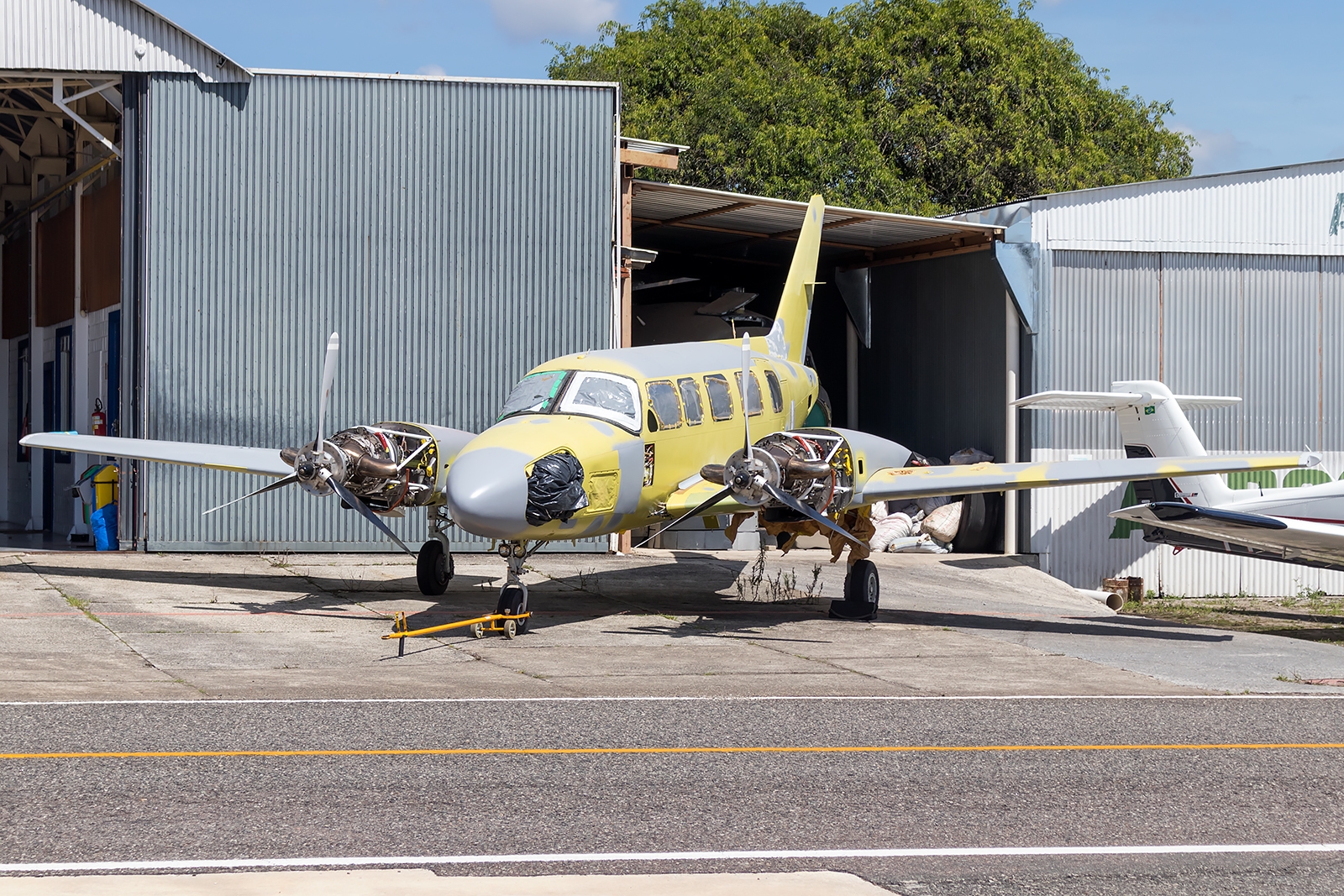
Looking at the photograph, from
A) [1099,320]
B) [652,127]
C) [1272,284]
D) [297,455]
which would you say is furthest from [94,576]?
[652,127]

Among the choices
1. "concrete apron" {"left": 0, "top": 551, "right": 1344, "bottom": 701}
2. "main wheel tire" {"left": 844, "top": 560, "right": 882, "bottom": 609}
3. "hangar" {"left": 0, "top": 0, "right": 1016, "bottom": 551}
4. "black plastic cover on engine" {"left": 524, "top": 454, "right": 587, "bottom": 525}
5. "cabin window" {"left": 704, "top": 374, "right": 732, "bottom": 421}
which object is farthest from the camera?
"hangar" {"left": 0, "top": 0, "right": 1016, "bottom": 551}

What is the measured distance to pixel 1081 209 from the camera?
85.3 feet

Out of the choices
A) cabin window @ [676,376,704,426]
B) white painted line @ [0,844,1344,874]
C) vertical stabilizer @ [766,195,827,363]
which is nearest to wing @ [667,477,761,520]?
cabin window @ [676,376,704,426]

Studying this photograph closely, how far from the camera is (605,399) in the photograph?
15.6 metres

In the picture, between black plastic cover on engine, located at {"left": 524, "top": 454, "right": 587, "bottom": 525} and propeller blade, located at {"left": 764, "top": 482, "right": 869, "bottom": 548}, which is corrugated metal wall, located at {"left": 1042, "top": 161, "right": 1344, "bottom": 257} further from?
black plastic cover on engine, located at {"left": 524, "top": 454, "right": 587, "bottom": 525}

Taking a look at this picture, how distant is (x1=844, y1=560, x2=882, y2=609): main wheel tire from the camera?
57.3 ft

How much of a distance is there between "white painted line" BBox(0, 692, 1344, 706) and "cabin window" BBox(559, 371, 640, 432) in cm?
469

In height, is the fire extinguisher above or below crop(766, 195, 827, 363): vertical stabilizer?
below

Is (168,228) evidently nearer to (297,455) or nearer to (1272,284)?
(297,455)

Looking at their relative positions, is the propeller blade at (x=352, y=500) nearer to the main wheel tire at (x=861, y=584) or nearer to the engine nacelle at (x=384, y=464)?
the engine nacelle at (x=384, y=464)

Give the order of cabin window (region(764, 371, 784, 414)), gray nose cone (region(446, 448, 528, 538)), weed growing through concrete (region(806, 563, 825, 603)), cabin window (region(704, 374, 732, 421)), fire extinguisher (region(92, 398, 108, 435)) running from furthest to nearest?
1. fire extinguisher (region(92, 398, 108, 435))
2. weed growing through concrete (region(806, 563, 825, 603))
3. cabin window (region(764, 371, 784, 414))
4. cabin window (region(704, 374, 732, 421))
5. gray nose cone (region(446, 448, 528, 538))

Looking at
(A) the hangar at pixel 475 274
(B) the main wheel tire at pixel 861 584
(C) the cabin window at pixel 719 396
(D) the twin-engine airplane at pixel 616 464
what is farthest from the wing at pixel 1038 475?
(A) the hangar at pixel 475 274

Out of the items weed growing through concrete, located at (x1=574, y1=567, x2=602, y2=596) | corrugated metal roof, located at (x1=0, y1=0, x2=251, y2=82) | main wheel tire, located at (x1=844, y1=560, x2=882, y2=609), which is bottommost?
weed growing through concrete, located at (x1=574, y1=567, x2=602, y2=596)

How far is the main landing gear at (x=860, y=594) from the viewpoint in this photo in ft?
57.3
